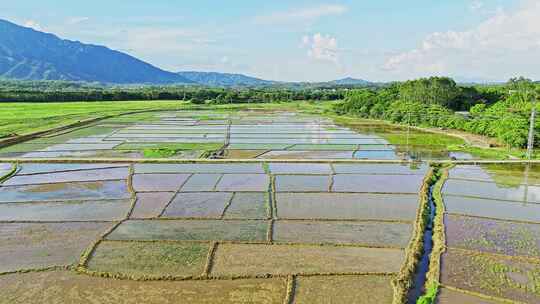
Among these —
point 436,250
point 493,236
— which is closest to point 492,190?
point 493,236

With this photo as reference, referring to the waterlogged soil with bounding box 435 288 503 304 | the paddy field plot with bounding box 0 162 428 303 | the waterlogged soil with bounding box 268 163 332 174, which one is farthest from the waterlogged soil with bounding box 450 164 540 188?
the waterlogged soil with bounding box 435 288 503 304

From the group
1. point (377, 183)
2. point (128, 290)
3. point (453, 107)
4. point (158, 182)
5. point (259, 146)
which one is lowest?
point (128, 290)

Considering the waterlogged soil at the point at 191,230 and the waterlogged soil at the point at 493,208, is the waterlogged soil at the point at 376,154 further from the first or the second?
the waterlogged soil at the point at 191,230

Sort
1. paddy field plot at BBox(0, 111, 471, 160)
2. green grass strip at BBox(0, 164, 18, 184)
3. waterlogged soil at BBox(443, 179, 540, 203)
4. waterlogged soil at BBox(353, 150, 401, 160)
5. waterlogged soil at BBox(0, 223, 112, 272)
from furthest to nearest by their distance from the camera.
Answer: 1. paddy field plot at BBox(0, 111, 471, 160)
2. waterlogged soil at BBox(353, 150, 401, 160)
3. green grass strip at BBox(0, 164, 18, 184)
4. waterlogged soil at BBox(443, 179, 540, 203)
5. waterlogged soil at BBox(0, 223, 112, 272)

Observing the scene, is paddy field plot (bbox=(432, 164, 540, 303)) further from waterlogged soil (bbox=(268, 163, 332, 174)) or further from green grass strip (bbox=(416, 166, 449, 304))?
waterlogged soil (bbox=(268, 163, 332, 174))

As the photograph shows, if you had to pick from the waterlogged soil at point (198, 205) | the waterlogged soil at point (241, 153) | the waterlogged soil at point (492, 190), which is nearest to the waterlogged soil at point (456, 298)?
the waterlogged soil at point (198, 205)

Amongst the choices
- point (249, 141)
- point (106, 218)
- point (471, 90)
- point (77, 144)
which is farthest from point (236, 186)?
Result: point (471, 90)

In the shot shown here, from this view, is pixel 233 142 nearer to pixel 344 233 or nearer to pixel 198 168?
pixel 198 168
